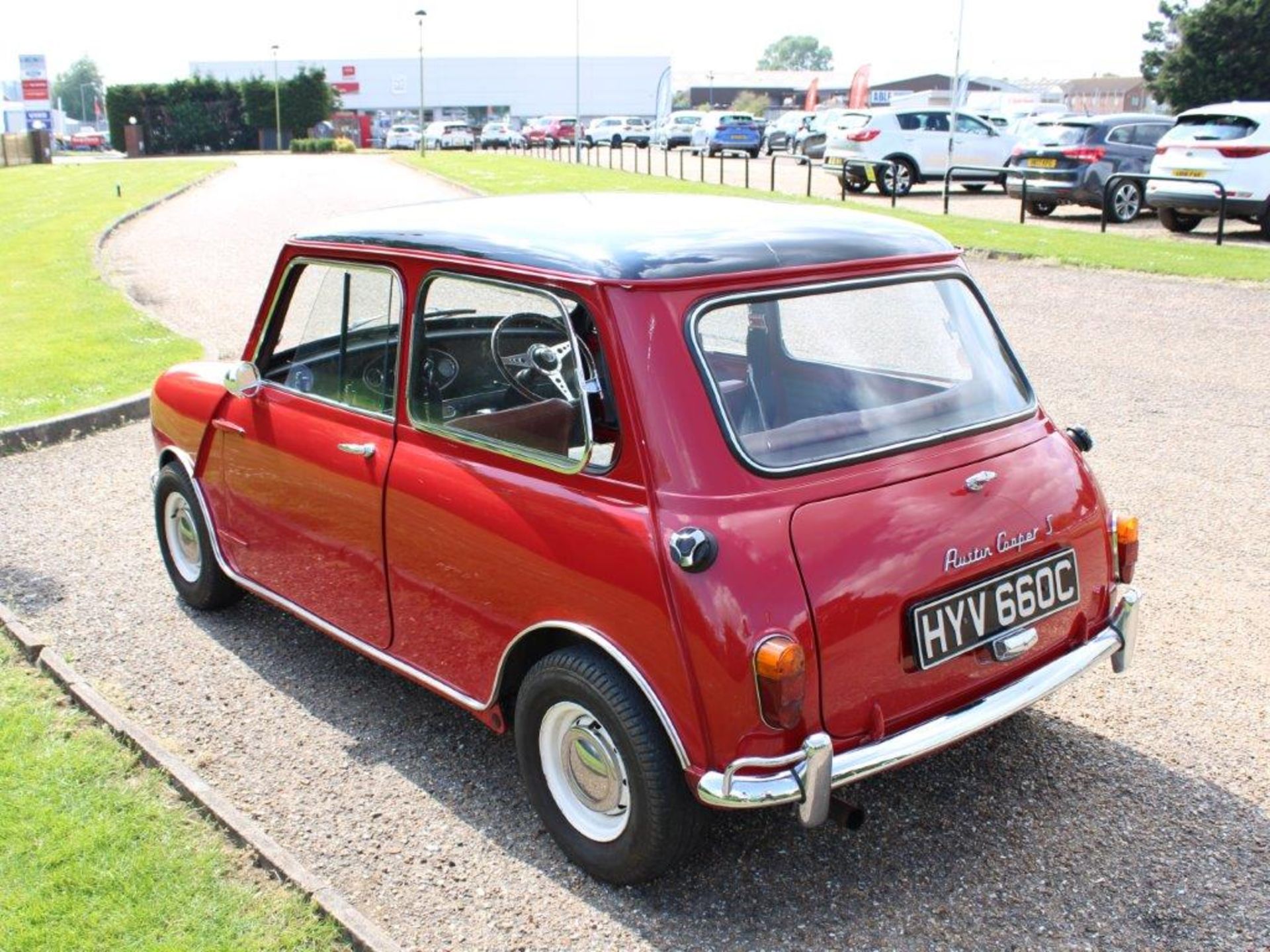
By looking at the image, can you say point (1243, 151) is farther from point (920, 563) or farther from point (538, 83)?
point (538, 83)

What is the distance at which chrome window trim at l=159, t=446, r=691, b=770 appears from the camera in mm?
3137

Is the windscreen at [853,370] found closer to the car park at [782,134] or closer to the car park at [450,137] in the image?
the car park at [782,134]

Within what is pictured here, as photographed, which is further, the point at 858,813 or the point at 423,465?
the point at 423,465

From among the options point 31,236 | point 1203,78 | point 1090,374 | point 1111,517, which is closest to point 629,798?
point 1111,517

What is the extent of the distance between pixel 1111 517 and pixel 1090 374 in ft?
19.5

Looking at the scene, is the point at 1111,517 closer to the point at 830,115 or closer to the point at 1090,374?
the point at 1090,374

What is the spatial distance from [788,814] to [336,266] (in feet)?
7.93

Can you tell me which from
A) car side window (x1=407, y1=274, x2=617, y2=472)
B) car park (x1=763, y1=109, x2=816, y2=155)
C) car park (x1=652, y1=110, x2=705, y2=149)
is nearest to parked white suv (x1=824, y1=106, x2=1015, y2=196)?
car side window (x1=407, y1=274, x2=617, y2=472)

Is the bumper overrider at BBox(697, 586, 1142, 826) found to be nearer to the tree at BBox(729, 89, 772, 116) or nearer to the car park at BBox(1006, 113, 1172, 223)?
the car park at BBox(1006, 113, 1172, 223)

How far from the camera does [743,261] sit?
3453mm

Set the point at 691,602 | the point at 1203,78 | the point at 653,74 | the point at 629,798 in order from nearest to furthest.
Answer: the point at 691,602
the point at 629,798
the point at 1203,78
the point at 653,74

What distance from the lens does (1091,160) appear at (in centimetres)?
1967

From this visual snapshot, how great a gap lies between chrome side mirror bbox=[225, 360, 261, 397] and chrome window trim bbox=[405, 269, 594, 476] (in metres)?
0.96

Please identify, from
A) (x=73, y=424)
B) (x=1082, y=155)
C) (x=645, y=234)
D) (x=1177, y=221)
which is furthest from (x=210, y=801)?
(x=1082, y=155)
